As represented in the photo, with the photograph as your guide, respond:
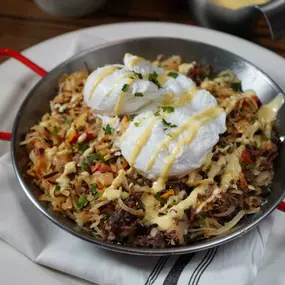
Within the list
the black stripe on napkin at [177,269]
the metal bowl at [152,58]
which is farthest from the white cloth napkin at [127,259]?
the metal bowl at [152,58]

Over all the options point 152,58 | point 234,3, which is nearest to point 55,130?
point 152,58

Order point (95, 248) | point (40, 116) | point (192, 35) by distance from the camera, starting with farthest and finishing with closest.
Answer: point (192, 35) < point (40, 116) < point (95, 248)

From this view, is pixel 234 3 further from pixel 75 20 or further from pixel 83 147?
pixel 83 147

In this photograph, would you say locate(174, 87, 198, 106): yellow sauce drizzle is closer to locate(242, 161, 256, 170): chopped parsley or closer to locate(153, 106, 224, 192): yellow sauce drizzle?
Result: locate(153, 106, 224, 192): yellow sauce drizzle

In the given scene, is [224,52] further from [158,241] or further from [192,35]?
[158,241]

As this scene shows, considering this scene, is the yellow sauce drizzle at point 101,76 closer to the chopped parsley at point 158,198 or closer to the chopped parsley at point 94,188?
the chopped parsley at point 94,188

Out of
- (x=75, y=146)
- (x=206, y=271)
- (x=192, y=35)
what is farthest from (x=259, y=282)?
(x=192, y=35)
